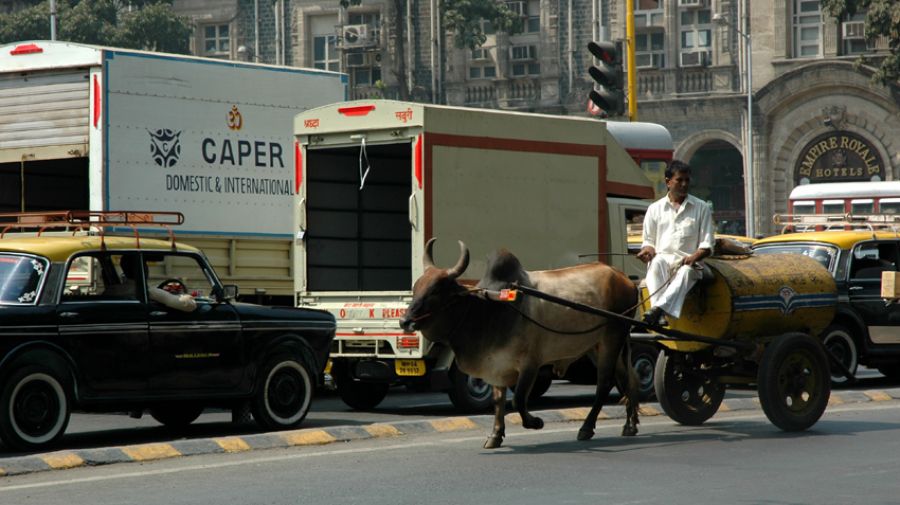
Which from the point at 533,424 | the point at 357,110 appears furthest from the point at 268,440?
the point at 357,110

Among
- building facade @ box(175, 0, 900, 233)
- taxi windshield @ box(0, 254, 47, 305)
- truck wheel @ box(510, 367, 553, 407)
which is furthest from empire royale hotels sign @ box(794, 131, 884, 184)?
taxi windshield @ box(0, 254, 47, 305)

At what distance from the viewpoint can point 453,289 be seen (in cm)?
1227

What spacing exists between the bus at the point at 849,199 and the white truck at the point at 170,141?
804 inches

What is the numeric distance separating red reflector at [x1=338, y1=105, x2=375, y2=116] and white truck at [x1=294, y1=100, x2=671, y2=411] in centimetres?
1

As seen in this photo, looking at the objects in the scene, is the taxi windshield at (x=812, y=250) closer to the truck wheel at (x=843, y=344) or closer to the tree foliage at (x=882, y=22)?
the truck wheel at (x=843, y=344)

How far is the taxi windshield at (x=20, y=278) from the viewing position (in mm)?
12648

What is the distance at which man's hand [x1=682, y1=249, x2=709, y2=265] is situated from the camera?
1259cm

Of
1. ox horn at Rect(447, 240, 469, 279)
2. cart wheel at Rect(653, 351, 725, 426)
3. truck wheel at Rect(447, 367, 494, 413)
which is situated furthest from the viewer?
truck wheel at Rect(447, 367, 494, 413)

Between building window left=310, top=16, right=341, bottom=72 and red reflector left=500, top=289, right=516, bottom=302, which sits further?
building window left=310, top=16, right=341, bottom=72

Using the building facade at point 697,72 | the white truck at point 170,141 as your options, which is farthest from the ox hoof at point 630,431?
the building facade at point 697,72

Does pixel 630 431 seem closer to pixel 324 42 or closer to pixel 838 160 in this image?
pixel 838 160

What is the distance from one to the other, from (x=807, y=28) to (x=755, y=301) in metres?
36.5

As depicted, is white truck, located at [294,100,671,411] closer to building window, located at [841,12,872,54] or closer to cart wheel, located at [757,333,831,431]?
cart wheel, located at [757,333,831,431]

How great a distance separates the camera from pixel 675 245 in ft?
42.5
